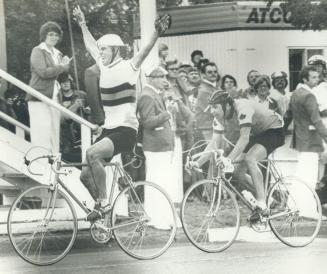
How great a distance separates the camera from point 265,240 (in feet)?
22.3

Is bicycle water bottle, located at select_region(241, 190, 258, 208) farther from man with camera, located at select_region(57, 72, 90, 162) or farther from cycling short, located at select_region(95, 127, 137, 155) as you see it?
man with camera, located at select_region(57, 72, 90, 162)

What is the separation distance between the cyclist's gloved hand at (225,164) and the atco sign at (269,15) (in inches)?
59.9

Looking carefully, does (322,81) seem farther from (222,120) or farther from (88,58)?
(88,58)

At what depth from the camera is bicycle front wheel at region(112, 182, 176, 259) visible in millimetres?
6116

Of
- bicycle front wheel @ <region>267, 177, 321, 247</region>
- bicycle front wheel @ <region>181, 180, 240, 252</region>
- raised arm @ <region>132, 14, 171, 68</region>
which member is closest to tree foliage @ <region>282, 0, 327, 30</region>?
Answer: raised arm @ <region>132, 14, 171, 68</region>

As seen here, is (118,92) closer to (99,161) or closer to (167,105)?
(167,105)

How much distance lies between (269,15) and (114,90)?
1866 mm

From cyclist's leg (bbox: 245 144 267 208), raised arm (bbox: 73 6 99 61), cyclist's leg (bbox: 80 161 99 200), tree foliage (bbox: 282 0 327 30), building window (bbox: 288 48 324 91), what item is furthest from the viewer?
building window (bbox: 288 48 324 91)

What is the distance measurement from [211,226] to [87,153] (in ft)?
4.68

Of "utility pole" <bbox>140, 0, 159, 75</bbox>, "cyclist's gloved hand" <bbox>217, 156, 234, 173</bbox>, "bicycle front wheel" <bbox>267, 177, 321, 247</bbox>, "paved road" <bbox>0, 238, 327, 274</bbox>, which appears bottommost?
"paved road" <bbox>0, 238, 327, 274</bbox>

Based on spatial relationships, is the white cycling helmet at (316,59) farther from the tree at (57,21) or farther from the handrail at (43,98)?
the handrail at (43,98)

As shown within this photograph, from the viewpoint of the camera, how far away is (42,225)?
19.3ft

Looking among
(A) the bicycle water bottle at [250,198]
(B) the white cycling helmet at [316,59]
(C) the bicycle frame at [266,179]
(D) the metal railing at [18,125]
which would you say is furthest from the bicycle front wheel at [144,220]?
(B) the white cycling helmet at [316,59]

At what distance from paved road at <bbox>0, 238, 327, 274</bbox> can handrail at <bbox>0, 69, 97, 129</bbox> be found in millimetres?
1299
